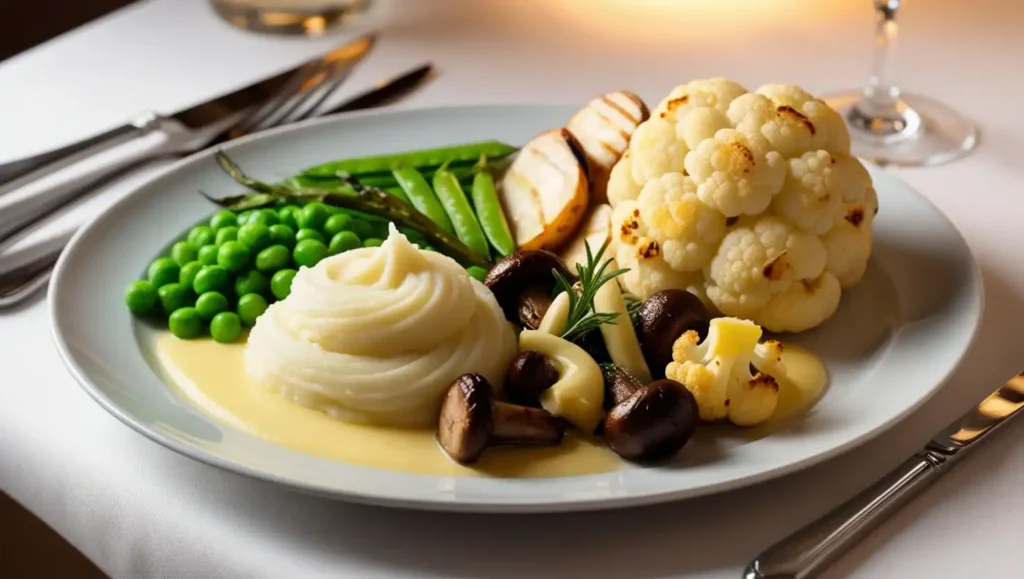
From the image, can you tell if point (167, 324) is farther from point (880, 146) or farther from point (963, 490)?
point (880, 146)

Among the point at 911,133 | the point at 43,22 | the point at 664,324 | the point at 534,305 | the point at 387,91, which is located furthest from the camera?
the point at 43,22

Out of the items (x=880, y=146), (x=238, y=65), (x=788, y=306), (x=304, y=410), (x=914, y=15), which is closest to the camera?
(x=304, y=410)

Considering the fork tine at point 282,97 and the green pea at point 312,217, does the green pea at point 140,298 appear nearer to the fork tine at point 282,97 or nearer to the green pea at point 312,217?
the green pea at point 312,217

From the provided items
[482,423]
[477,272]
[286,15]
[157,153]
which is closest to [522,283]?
[477,272]

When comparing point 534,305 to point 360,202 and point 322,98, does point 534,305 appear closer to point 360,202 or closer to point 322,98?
point 360,202

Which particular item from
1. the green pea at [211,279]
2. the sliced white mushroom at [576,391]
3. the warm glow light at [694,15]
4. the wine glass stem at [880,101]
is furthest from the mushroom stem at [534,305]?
the warm glow light at [694,15]

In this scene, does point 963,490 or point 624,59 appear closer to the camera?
point 963,490

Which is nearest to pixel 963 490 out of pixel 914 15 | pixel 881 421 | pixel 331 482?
pixel 881 421
